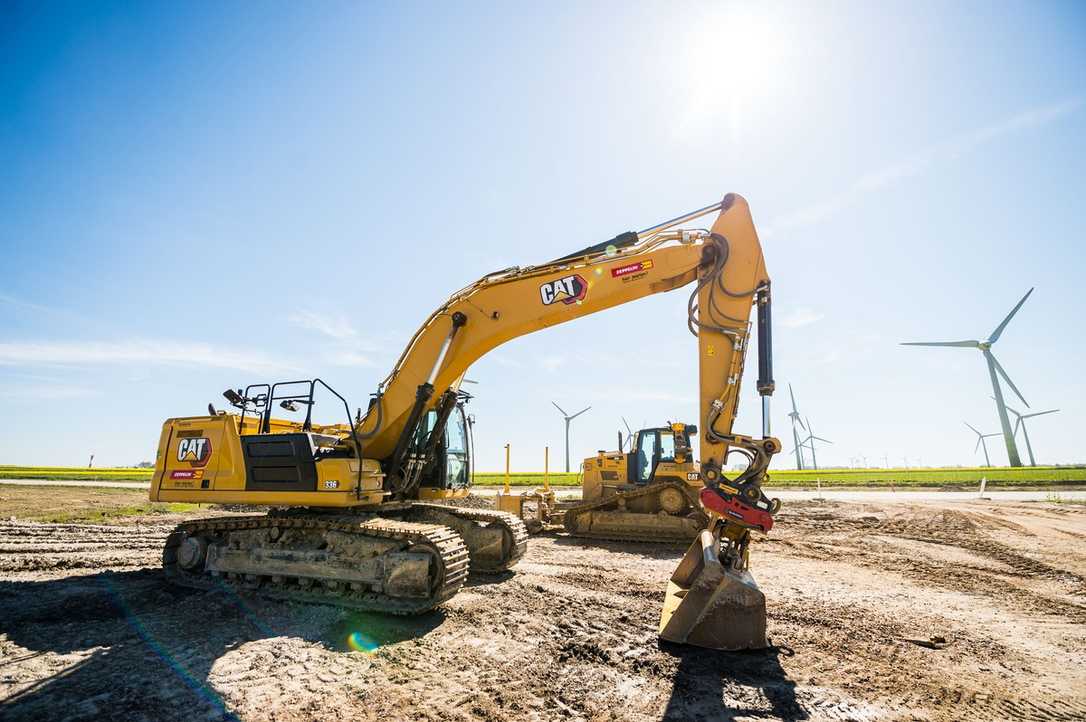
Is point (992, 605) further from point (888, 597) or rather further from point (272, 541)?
point (272, 541)

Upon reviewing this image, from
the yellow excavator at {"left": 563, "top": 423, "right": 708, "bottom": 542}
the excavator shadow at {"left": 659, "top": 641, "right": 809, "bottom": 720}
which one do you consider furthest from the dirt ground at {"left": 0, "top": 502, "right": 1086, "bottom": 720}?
the yellow excavator at {"left": 563, "top": 423, "right": 708, "bottom": 542}

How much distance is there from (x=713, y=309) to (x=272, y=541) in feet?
22.3

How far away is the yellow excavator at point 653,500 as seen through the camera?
43.1 ft

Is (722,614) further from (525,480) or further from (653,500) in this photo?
(525,480)

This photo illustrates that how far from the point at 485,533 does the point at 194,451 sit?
464cm

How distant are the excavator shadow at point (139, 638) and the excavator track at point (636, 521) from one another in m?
7.59

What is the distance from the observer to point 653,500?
13.8 meters

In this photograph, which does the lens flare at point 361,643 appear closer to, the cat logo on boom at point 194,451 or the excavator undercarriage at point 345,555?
the excavator undercarriage at point 345,555

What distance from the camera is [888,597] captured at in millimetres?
7738

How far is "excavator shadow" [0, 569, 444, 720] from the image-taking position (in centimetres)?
415

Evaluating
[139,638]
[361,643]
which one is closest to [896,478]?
[361,643]

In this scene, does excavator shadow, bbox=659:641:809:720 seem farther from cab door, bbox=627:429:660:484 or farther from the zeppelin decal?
cab door, bbox=627:429:660:484

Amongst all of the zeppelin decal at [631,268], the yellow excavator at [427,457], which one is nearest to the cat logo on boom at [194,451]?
the yellow excavator at [427,457]

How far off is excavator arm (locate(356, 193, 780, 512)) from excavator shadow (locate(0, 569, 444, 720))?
7.93 feet
